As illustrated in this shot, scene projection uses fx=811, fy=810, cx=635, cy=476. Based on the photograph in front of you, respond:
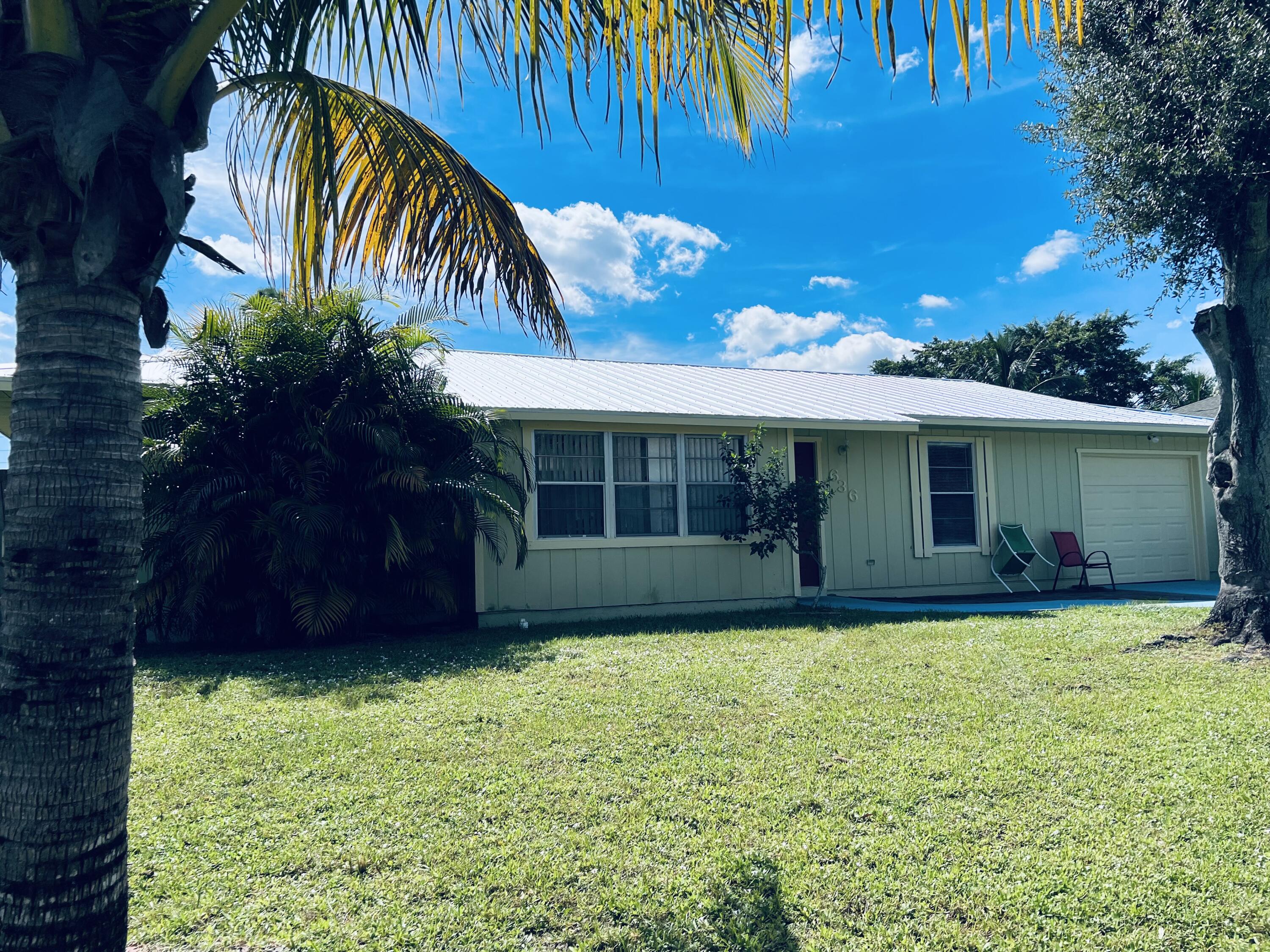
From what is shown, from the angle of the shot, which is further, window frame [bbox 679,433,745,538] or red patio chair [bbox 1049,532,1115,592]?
red patio chair [bbox 1049,532,1115,592]

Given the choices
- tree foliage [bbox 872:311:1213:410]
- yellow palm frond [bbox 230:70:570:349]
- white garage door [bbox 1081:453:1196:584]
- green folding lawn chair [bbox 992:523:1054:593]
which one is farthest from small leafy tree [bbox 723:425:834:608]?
tree foliage [bbox 872:311:1213:410]

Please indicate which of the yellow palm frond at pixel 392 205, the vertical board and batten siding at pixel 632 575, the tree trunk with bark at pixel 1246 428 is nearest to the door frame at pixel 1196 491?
→ the tree trunk with bark at pixel 1246 428

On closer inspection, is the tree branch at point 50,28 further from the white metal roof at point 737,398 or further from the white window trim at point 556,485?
the white window trim at point 556,485

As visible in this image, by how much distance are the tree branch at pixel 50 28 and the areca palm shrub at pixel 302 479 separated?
19.4 ft

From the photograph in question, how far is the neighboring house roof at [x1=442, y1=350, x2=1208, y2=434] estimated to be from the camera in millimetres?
9969

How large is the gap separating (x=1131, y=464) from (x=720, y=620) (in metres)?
8.58

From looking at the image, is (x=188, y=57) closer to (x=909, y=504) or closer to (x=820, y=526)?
(x=820, y=526)

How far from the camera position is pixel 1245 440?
7246 mm

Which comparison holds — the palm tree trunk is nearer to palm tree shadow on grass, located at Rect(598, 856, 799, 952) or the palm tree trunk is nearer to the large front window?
palm tree shadow on grass, located at Rect(598, 856, 799, 952)

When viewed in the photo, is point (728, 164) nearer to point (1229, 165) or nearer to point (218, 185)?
point (218, 185)

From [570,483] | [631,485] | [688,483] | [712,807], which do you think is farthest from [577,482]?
[712,807]

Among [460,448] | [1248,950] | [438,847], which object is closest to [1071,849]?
[1248,950]

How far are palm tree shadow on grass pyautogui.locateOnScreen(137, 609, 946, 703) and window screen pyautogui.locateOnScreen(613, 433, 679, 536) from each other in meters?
1.20

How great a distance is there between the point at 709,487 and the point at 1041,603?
15.8ft
